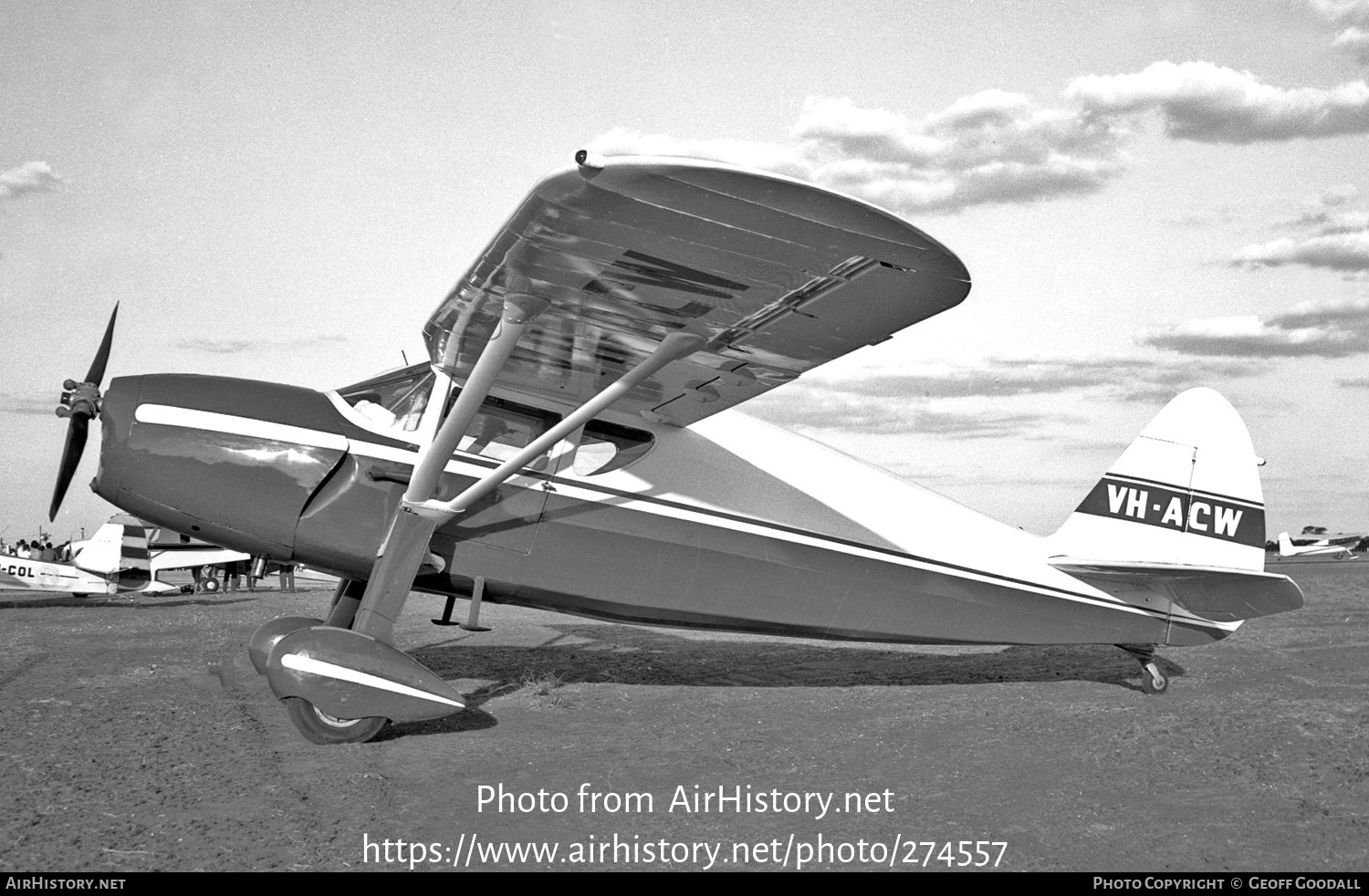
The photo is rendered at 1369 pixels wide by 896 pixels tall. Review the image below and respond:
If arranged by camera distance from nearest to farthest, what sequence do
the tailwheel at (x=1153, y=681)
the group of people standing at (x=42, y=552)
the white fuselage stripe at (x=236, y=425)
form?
the white fuselage stripe at (x=236, y=425) < the tailwheel at (x=1153, y=681) < the group of people standing at (x=42, y=552)

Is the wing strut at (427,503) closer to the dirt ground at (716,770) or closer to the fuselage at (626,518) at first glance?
the fuselage at (626,518)

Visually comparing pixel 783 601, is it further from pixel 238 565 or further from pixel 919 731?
pixel 238 565

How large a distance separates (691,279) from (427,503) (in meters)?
2.34

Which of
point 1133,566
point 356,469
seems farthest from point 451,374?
point 1133,566

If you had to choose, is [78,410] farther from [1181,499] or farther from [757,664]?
[1181,499]

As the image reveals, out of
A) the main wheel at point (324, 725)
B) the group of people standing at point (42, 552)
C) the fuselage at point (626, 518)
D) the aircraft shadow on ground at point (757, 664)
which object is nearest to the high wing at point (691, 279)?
the fuselage at point (626, 518)

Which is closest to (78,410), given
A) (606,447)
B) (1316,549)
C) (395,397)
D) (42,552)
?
(395,397)

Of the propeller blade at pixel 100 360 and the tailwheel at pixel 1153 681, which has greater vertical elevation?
the propeller blade at pixel 100 360

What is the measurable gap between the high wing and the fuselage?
65cm

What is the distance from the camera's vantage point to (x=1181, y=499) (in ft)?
25.2

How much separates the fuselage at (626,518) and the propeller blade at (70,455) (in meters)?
0.82

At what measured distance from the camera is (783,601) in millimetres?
7078

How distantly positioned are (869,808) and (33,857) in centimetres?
348

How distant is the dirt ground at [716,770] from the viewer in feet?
12.9
